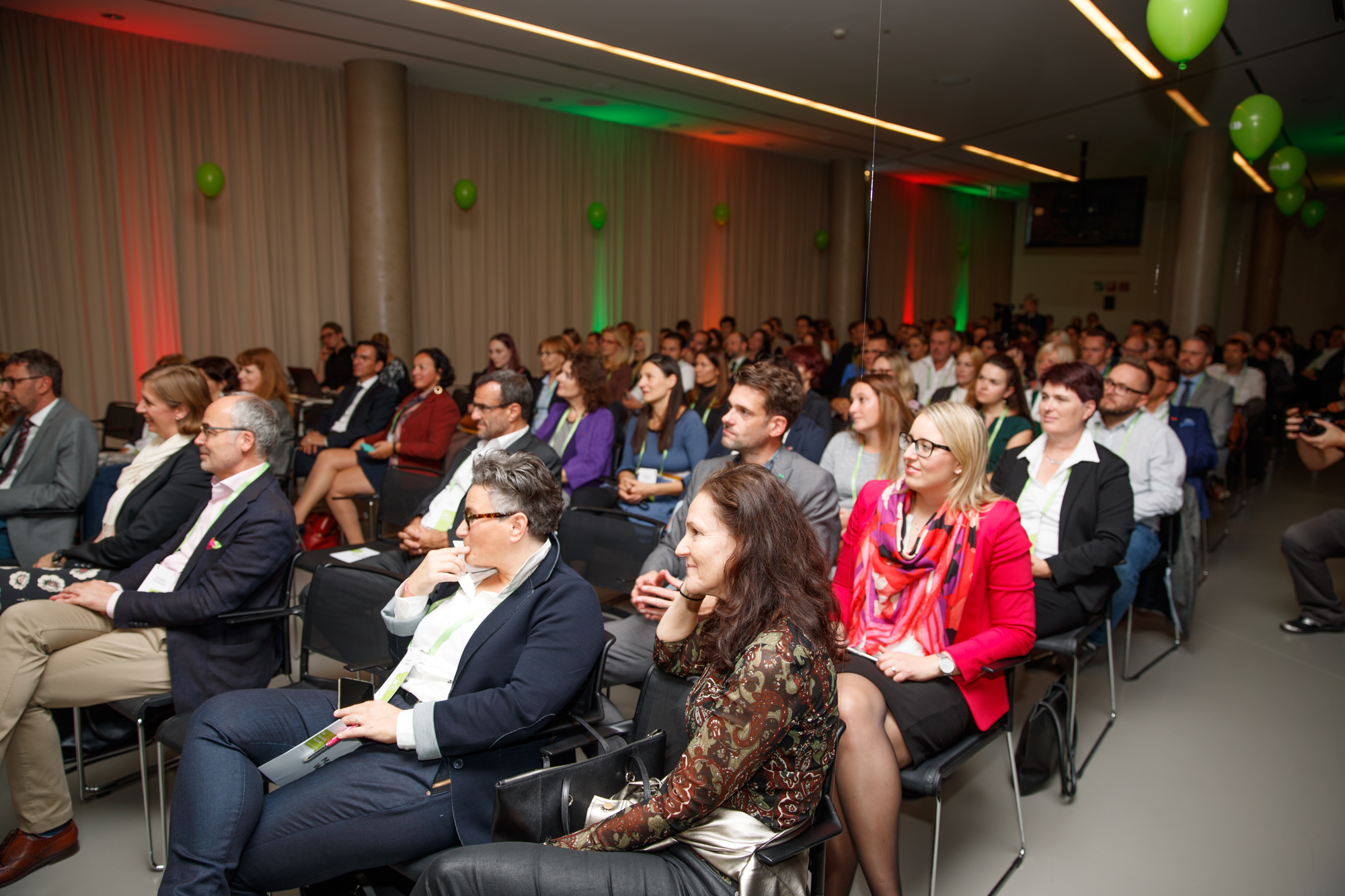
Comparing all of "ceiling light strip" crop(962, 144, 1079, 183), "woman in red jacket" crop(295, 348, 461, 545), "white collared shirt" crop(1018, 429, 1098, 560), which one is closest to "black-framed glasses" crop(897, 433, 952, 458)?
"white collared shirt" crop(1018, 429, 1098, 560)

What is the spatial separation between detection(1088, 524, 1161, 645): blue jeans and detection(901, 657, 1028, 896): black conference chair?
1031mm

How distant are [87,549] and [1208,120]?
10.0 m

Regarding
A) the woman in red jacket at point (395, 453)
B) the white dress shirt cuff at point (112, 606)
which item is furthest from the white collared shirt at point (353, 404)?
the white dress shirt cuff at point (112, 606)

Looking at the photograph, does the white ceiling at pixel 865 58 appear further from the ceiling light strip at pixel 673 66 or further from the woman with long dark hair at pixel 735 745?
the woman with long dark hair at pixel 735 745

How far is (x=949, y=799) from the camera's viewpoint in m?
2.61

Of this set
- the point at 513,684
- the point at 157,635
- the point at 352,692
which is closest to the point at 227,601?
the point at 157,635

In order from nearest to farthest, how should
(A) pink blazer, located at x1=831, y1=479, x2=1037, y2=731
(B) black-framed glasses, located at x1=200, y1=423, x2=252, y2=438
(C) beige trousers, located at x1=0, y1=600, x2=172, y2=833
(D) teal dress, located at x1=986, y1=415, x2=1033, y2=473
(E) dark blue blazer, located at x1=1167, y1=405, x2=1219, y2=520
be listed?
(A) pink blazer, located at x1=831, y1=479, x2=1037, y2=731, (C) beige trousers, located at x1=0, y1=600, x2=172, y2=833, (B) black-framed glasses, located at x1=200, y1=423, x2=252, y2=438, (D) teal dress, located at x1=986, y1=415, x2=1033, y2=473, (E) dark blue blazer, located at x1=1167, y1=405, x2=1219, y2=520

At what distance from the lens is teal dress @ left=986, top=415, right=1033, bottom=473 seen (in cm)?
401

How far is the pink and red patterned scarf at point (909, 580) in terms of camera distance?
218cm

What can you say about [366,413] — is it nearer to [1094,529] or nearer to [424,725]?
[424,725]

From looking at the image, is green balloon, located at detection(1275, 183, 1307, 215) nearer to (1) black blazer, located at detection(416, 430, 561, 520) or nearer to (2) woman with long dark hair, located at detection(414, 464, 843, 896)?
(1) black blazer, located at detection(416, 430, 561, 520)

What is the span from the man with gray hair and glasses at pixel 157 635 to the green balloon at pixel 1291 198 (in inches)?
264

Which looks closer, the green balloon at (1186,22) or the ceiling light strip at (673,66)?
the green balloon at (1186,22)

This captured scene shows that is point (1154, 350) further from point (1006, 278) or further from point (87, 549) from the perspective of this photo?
point (1006, 278)
